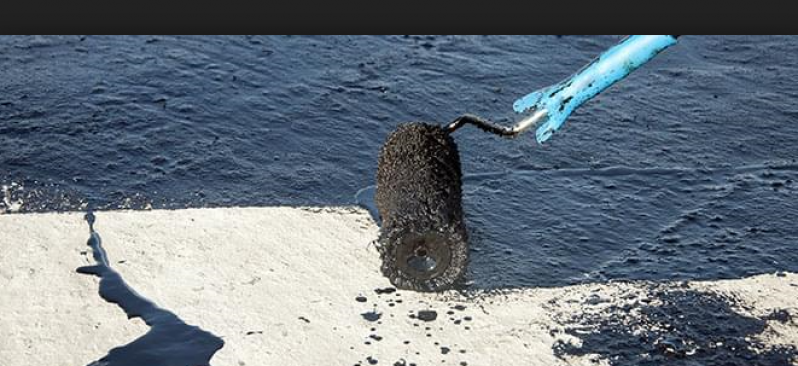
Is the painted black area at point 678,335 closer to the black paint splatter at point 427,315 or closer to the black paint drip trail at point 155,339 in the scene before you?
the black paint splatter at point 427,315

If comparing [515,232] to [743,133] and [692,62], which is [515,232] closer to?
[743,133]

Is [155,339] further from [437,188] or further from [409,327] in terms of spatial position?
[437,188]

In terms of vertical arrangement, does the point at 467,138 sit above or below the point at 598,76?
below

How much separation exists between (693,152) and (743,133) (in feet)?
2.48

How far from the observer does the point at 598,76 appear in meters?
6.36

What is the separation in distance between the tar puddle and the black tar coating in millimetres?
207

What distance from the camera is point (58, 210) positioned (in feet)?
23.7

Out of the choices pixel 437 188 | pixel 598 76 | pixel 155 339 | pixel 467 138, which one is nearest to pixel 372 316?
pixel 437 188

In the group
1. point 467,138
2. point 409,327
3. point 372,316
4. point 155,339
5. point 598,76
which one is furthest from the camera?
point 467,138

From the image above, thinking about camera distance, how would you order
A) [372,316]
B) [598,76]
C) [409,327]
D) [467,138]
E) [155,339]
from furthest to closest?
[467,138] < [598,76] < [372,316] < [409,327] < [155,339]

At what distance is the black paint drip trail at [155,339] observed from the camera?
5594mm

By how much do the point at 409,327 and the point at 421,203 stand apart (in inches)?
31.6

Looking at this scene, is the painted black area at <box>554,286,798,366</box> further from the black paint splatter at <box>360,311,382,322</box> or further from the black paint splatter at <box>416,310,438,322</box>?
the black paint splatter at <box>360,311,382,322</box>

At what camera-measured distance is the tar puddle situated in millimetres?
5660
